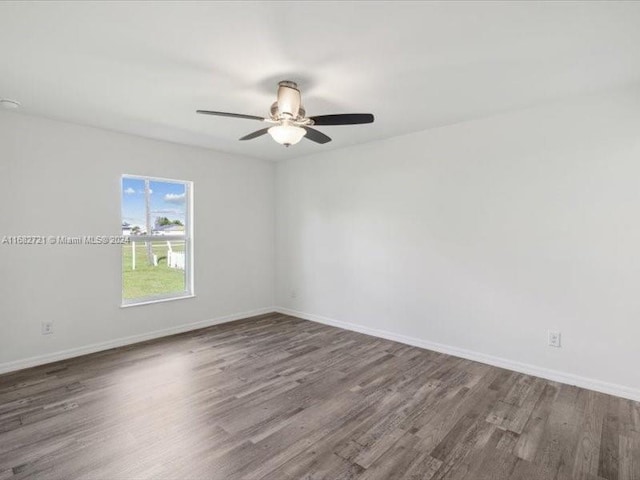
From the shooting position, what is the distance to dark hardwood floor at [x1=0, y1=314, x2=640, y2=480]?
77.1 inches

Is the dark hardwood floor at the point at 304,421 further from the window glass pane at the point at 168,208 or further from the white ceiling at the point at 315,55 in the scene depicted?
the white ceiling at the point at 315,55

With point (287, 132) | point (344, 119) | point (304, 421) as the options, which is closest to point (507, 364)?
point (304, 421)

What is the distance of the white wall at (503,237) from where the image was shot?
2809 millimetres

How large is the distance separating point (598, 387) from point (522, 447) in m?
1.29

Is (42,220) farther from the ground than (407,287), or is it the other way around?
(42,220)

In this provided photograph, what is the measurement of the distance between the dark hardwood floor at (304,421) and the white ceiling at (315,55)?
2.46 meters

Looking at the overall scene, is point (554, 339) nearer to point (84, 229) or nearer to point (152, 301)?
point (152, 301)

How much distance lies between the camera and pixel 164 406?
8.57 ft

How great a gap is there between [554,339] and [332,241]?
2.75 metres

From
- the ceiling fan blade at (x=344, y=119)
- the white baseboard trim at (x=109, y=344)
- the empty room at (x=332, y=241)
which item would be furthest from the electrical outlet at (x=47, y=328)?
the ceiling fan blade at (x=344, y=119)

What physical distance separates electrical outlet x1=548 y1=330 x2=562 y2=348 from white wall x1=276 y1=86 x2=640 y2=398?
1.7 inches

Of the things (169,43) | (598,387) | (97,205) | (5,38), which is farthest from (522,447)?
(97,205)

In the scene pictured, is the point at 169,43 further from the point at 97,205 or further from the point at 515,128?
the point at 515,128

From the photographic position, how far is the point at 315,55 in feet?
7.32
